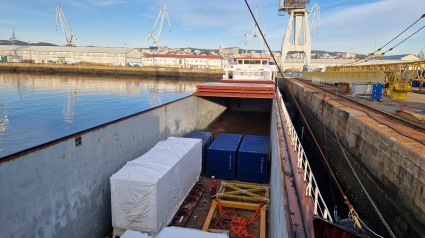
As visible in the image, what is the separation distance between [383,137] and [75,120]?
24465 mm

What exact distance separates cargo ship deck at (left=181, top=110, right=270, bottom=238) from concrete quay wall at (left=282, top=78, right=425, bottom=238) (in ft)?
11.8

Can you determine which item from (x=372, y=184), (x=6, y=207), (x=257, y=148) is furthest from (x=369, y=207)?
(x=6, y=207)

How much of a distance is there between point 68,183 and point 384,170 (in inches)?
340

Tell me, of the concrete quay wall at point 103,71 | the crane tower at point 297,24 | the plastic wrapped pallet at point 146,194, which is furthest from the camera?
the concrete quay wall at point 103,71

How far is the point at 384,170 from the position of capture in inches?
285

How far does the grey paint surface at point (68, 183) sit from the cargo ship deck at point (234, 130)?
117 inches

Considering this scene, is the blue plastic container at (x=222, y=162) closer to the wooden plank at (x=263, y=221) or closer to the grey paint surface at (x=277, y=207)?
the wooden plank at (x=263, y=221)

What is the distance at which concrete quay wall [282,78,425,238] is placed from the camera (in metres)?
5.68

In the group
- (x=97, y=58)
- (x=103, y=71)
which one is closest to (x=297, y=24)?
(x=103, y=71)

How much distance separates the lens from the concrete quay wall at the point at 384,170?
5.68 metres

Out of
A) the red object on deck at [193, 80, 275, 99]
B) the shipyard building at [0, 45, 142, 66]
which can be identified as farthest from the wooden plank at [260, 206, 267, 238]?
the shipyard building at [0, 45, 142, 66]

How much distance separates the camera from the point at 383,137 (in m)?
7.48

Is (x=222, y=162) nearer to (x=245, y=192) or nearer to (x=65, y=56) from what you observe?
(x=245, y=192)

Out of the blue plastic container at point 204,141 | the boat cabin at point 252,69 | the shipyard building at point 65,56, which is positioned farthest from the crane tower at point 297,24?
the shipyard building at point 65,56
